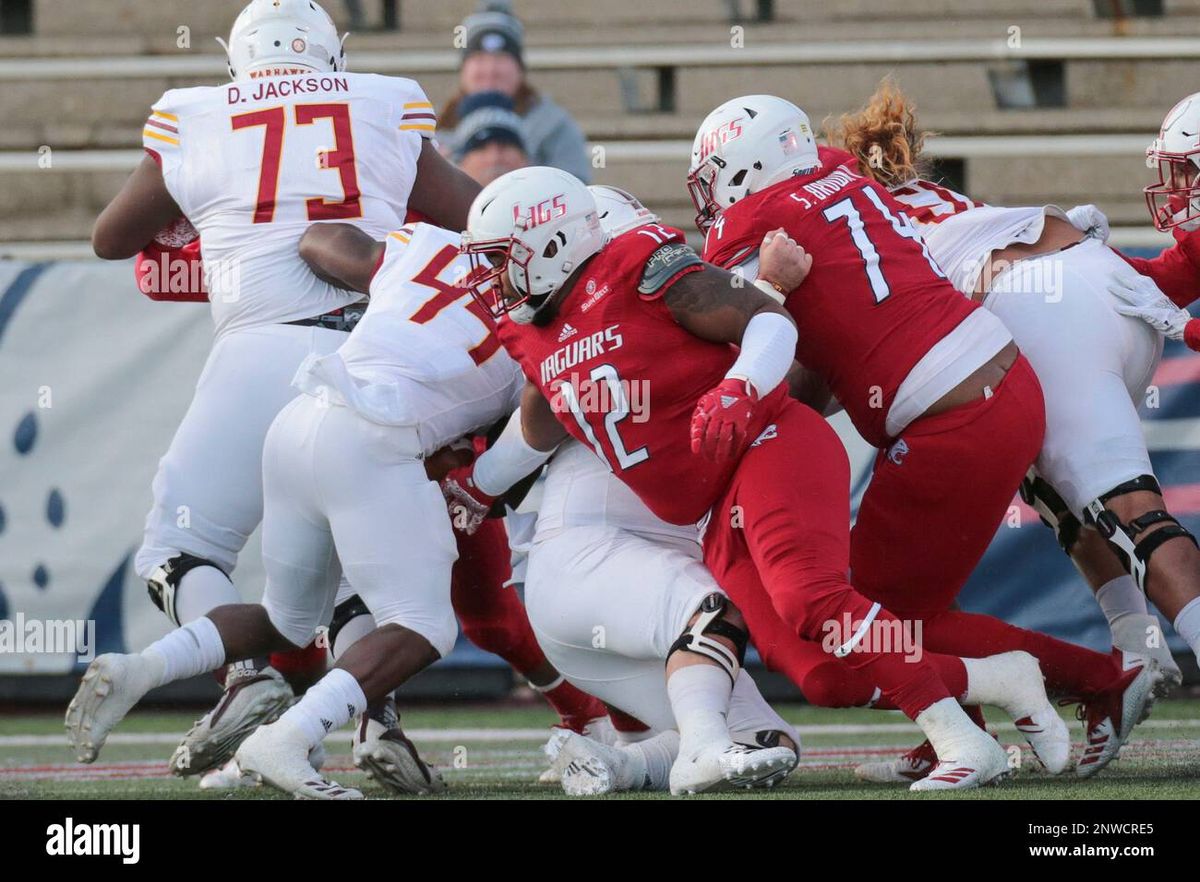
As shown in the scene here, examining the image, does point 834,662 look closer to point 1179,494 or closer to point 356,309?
point 356,309

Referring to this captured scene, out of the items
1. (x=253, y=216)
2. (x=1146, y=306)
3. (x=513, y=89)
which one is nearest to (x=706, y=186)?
(x=1146, y=306)

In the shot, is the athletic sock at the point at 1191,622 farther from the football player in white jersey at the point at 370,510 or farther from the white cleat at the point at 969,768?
the football player in white jersey at the point at 370,510

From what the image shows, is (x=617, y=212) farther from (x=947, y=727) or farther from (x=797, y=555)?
(x=947, y=727)

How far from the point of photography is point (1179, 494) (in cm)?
617

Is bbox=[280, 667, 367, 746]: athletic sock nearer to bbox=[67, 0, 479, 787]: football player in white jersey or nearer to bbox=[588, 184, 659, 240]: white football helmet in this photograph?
bbox=[67, 0, 479, 787]: football player in white jersey

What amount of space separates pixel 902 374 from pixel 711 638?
0.73 m

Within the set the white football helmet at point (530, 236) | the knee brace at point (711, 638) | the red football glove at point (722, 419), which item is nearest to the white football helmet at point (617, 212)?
the white football helmet at point (530, 236)

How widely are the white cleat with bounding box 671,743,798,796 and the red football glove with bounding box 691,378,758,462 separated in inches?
22.5

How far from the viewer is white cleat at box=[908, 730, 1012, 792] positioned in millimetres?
3473

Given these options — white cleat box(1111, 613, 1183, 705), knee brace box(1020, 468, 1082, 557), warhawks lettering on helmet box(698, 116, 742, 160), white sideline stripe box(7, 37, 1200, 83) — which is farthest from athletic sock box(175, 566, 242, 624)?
white sideline stripe box(7, 37, 1200, 83)

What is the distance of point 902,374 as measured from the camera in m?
3.85
